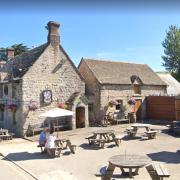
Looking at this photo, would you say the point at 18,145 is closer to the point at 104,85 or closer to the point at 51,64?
the point at 51,64

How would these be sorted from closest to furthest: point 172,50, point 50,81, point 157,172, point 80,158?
1. point 157,172
2. point 80,158
3. point 50,81
4. point 172,50

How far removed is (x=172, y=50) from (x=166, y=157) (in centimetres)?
4071

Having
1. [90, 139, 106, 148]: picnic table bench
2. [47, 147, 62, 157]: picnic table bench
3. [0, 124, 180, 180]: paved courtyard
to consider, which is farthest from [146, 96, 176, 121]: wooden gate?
[47, 147, 62, 157]: picnic table bench

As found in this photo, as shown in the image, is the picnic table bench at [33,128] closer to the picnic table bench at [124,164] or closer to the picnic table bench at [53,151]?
the picnic table bench at [53,151]

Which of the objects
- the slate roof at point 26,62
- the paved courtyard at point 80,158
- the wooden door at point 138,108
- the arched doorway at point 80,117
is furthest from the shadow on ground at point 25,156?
the wooden door at point 138,108

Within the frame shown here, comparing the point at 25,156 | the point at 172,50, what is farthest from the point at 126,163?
the point at 172,50

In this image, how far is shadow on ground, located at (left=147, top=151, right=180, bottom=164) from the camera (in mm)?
14078

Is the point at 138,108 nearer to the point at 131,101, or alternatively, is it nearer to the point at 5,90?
the point at 131,101

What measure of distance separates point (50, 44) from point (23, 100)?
526 cm

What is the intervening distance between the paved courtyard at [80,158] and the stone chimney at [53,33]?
27.9ft

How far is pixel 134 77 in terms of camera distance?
102 feet

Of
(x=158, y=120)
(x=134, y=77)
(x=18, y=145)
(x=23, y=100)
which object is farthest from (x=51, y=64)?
(x=158, y=120)

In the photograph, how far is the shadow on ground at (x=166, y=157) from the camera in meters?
14.1

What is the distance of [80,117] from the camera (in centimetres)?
2667
